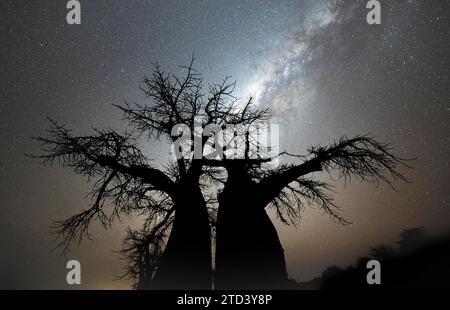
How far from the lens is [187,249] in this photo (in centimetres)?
449

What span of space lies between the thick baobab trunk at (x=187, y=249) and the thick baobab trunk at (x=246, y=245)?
22 centimetres

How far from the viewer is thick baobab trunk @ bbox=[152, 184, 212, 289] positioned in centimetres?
433

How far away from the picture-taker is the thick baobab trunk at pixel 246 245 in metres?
4.32

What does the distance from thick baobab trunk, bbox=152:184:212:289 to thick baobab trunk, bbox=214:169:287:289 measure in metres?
0.22

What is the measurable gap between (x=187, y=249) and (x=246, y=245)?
861 mm

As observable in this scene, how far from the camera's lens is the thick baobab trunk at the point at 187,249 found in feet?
14.2

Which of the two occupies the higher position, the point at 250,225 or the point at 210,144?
the point at 210,144
